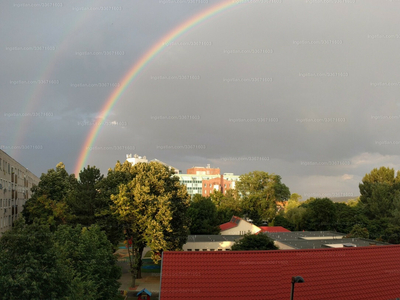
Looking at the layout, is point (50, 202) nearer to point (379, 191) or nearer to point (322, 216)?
point (322, 216)

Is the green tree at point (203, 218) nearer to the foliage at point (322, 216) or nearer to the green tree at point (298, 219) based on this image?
the green tree at point (298, 219)

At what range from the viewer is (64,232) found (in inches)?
714

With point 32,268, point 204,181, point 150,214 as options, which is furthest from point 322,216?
point 204,181

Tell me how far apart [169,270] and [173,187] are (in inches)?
661

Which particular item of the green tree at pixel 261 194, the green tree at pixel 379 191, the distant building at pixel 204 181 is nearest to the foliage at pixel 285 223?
the green tree at pixel 261 194

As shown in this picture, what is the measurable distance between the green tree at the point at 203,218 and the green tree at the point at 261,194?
2150cm

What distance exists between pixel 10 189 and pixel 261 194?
170 ft

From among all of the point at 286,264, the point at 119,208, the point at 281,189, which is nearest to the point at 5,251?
the point at 286,264

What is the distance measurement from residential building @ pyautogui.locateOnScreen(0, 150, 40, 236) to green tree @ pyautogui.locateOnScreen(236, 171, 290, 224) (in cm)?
4435

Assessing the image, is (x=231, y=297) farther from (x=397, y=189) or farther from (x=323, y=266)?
(x=397, y=189)

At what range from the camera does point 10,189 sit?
37.2 metres

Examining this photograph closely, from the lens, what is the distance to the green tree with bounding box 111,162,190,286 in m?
26.6

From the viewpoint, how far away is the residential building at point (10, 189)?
109 ft

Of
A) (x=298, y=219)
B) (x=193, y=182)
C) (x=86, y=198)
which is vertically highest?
(x=193, y=182)
